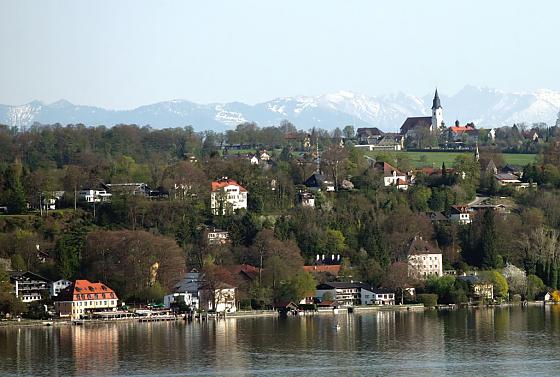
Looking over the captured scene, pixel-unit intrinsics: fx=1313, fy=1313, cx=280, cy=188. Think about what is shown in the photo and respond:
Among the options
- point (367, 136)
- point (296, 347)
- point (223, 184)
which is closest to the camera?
point (296, 347)

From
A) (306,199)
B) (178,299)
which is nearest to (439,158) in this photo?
(306,199)

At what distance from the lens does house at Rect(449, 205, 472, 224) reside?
64.7 metres

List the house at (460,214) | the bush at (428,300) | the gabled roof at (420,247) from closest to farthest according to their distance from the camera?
the bush at (428,300), the gabled roof at (420,247), the house at (460,214)

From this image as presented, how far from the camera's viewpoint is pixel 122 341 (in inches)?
1547

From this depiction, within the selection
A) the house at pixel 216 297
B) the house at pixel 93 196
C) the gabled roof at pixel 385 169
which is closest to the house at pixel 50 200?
the house at pixel 93 196

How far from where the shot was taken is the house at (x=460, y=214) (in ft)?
212

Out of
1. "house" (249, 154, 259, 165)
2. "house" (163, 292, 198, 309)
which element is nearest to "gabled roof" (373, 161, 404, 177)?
"house" (249, 154, 259, 165)

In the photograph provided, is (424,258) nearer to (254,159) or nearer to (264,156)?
(254,159)

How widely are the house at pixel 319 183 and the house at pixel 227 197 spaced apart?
485 cm

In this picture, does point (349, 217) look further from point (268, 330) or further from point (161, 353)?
point (161, 353)

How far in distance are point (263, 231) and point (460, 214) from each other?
1219cm

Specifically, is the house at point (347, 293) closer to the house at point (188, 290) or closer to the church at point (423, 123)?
the house at point (188, 290)

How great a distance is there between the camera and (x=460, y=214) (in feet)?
214

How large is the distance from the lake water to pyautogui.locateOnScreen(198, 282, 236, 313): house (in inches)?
76.5
